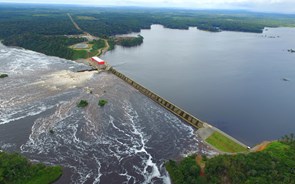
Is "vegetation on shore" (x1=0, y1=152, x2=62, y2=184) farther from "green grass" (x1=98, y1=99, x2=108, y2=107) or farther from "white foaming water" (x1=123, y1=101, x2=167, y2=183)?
"green grass" (x1=98, y1=99, x2=108, y2=107)

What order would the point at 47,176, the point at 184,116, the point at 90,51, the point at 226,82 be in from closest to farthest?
the point at 47,176, the point at 184,116, the point at 226,82, the point at 90,51

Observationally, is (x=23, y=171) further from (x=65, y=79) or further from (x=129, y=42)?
(x=129, y=42)

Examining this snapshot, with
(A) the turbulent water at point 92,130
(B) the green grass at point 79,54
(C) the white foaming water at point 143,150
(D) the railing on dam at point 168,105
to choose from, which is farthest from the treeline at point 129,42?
(C) the white foaming water at point 143,150

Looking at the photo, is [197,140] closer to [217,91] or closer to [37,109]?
[217,91]

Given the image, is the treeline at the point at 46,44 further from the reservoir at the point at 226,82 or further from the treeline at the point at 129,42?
the treeline at the point at 129,42

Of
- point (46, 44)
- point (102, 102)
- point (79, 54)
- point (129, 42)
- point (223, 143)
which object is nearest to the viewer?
point (223, 143)

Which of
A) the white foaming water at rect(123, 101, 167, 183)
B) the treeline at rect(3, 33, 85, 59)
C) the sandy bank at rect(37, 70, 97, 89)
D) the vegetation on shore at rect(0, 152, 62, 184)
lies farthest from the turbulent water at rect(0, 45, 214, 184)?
the treeline at rect(3, 33, 85, 59)

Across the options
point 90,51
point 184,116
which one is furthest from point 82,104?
point 90,51
